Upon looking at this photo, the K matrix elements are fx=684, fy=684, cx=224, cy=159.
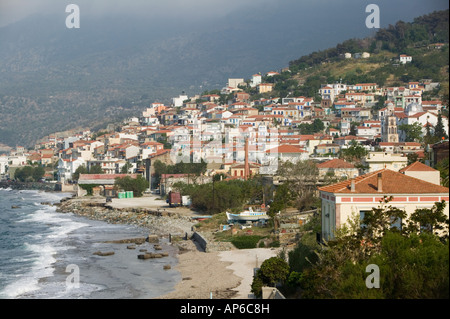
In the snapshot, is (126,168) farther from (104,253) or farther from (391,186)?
(391,186)

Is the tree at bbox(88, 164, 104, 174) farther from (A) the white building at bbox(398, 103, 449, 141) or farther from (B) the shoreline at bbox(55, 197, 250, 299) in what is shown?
(A) the white building at bbox(398, 103, 449, 141)

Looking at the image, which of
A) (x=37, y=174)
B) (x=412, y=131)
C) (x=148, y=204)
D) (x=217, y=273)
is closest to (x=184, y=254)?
(x=217, y=273)

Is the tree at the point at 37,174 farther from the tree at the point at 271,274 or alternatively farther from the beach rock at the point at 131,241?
the tree at the point at 271,274

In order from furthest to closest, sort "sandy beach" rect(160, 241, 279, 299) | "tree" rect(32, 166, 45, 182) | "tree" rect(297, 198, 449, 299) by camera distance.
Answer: "tree" rect(32, 166, 45, 182) < "sandy beach" rect(160, 241, 279, 299) < "tree" rect(297, 198, 449, 299)

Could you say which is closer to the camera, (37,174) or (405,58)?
(37,174)

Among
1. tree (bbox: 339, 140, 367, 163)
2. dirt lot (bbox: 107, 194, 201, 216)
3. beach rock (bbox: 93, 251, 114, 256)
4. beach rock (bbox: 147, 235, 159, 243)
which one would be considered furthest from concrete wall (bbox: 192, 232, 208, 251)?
tree (bbox: 339, 140, 367, 163)

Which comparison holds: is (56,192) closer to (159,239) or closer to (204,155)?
(204,155)
